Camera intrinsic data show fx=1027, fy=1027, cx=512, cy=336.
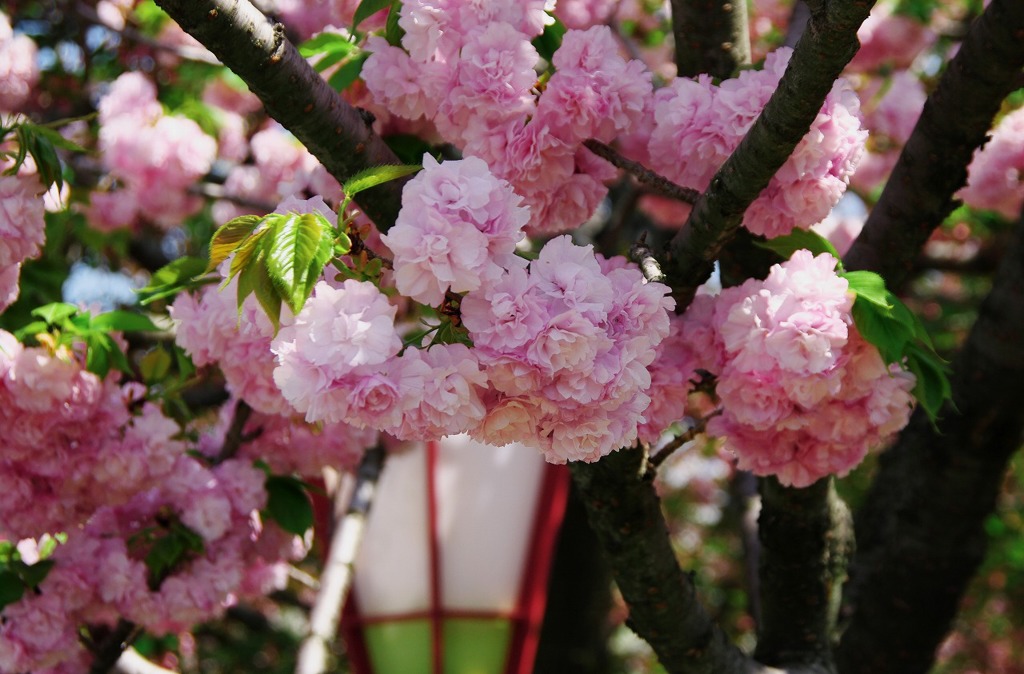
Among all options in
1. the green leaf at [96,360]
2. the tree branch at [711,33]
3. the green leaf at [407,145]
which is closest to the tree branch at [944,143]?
the tree branch at [711,33]

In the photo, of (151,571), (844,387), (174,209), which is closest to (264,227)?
(844,387)

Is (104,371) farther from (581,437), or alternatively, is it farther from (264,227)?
(581,437)

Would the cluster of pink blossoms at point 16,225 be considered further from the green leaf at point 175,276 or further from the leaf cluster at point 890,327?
the leaf cluster at point 890,327

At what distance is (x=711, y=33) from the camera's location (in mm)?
2055

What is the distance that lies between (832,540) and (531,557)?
0.94 metres

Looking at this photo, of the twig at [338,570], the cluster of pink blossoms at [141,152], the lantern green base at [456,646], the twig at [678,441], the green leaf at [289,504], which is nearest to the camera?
the twig at [678,441]

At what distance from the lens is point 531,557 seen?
288 cm

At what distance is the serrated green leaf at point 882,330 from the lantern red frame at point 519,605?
148 cm

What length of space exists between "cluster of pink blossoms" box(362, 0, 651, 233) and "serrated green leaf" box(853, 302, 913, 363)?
1.44 ft

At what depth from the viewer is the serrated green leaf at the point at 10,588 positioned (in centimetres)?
213

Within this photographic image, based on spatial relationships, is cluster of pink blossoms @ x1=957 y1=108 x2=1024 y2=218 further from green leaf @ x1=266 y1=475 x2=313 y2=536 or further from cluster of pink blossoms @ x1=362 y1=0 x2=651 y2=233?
green leaf @ x1=266 y1=475 x2=313 y2=536

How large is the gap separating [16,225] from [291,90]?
1.81ft

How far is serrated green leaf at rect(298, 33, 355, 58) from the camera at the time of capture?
180 centimetres

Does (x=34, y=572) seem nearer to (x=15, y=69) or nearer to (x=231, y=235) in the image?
(x=231, y=235)
